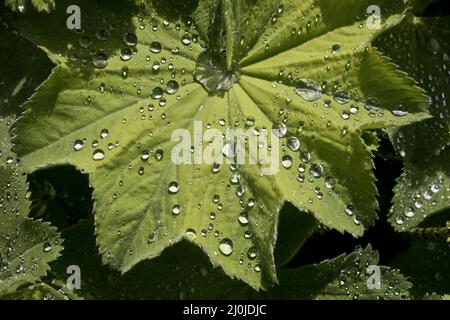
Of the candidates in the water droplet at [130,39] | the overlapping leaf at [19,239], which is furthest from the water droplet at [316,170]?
the overlapping leaf at [19,239]

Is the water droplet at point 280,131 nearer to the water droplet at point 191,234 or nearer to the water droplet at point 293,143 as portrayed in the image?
the water droplet at point 293,143

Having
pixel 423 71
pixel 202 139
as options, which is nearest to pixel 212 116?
pixel 202 139

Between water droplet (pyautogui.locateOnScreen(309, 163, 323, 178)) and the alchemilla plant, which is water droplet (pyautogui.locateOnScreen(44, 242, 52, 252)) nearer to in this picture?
the alchemilla plant

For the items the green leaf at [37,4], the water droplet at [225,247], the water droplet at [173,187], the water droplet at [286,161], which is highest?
the green leaf at [37,4]

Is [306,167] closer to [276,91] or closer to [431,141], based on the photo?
[276,91]

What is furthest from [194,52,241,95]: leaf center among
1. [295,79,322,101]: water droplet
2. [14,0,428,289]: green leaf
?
[295,79,322,101]: water droplet
